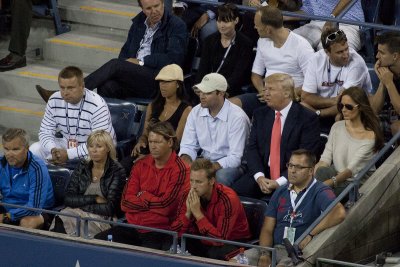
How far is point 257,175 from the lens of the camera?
1121 centimetres

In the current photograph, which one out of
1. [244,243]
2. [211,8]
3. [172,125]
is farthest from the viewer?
[211,8]

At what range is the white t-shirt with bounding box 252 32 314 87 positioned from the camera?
487 inches

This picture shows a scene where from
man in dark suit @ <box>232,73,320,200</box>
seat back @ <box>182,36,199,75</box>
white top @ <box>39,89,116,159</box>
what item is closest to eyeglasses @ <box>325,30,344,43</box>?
man in dark suit @ <box>232,73,320,200</box>

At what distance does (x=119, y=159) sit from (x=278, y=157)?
5.72 ft

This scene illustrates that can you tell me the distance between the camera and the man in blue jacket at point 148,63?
42.6 ft

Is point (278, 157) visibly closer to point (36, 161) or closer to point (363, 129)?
point (363, 129)

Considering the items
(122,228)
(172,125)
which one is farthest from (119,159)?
(122,228)

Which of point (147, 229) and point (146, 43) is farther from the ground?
point (146, 43)

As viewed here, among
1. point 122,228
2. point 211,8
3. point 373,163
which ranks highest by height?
point 211,8

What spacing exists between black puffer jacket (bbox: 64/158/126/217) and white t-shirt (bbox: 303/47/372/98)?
6.99 feet

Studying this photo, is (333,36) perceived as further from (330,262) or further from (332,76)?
(330,262)

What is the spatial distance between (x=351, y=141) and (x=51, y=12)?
195 inches

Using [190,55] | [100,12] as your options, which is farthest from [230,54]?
[100,12]

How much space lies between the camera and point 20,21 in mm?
14055
